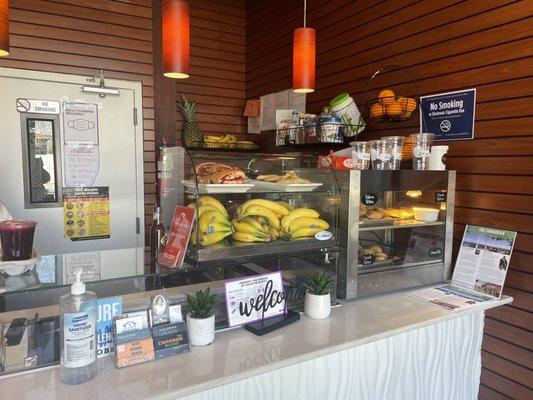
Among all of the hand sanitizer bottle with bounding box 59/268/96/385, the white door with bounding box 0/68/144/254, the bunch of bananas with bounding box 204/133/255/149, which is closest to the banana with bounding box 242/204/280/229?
the hand sanitizer bottle with bounding box 59/268/96/385

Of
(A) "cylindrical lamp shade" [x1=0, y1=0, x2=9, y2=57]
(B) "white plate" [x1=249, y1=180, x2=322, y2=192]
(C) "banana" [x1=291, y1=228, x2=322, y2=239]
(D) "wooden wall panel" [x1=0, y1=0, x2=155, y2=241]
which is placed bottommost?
(C) "banana" [x1=291, y1=228, x2=322, y2=239]

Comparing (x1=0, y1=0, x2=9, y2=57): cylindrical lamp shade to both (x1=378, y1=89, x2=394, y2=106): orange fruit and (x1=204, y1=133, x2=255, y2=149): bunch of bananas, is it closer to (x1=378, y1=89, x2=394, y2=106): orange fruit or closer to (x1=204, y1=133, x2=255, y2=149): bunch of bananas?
(x1=378, y1=89, x2=394, y2=106): orange fruit

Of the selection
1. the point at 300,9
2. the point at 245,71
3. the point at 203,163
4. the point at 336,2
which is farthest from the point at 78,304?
the point at 245,71

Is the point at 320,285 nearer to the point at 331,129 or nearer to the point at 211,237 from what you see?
the point at 211,237

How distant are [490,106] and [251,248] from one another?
1.58 m

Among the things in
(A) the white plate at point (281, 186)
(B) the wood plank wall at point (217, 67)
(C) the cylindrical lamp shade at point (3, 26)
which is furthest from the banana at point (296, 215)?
(B) the wood plank wall at point (217, 67)

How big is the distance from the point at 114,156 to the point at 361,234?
2.27 meters

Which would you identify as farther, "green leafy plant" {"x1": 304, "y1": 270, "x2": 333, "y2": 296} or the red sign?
"green leafy plant" {"x1": 304, "y1": 270, "x2": 333, "y2": 296}

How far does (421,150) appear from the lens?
92.1 inches

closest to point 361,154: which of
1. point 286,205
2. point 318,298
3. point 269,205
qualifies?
point 286,205

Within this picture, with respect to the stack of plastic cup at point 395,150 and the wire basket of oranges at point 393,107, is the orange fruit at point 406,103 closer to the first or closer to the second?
the wire basket of oranges at point 393,107

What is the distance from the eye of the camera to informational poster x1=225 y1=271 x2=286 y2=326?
1.63m

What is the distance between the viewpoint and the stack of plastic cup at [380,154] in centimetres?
226

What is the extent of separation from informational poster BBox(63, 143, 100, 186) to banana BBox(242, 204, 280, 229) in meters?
2.00
